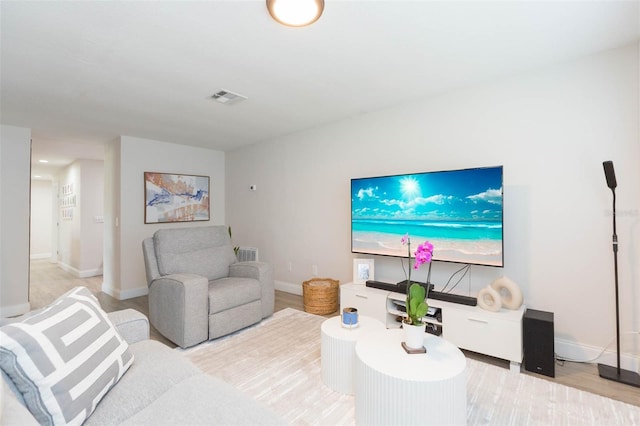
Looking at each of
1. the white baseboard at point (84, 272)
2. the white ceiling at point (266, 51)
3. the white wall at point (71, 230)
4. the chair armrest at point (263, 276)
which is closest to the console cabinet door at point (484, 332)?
the chair armrest at point (263, 276)

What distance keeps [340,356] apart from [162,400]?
1084mm

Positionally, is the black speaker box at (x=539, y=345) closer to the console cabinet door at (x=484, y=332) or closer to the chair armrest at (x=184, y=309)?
the console cabinet door at (x=484, y=332)

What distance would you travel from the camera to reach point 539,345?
2.08m

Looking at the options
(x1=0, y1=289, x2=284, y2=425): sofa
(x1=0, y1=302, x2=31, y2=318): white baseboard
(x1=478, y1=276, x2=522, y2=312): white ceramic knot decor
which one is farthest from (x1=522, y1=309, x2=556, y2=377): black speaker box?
(x1=0, y1=302, x2=31, y2=318): white baseboard

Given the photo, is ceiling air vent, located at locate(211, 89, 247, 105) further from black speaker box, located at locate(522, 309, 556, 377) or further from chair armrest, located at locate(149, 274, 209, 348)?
black speaker box, located at locate(522, 309, 556, 377)

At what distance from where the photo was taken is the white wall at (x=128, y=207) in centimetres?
415

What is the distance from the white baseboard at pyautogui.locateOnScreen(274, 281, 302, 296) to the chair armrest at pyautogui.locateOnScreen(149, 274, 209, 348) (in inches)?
65.6

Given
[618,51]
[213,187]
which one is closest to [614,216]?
[618,51]

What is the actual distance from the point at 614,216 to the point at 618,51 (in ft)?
3.87

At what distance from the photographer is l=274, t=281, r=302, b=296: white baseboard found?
4.17 meters

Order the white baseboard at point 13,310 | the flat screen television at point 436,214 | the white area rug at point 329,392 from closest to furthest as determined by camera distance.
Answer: the white area rug at point 329,392
the flat screen television at point 436,214
the white baseboard at point 13,310

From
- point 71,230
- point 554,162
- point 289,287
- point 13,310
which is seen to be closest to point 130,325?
point 289,287

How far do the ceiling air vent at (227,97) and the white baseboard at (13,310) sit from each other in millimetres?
3463

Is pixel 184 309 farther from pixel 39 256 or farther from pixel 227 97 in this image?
pixel 39 256
